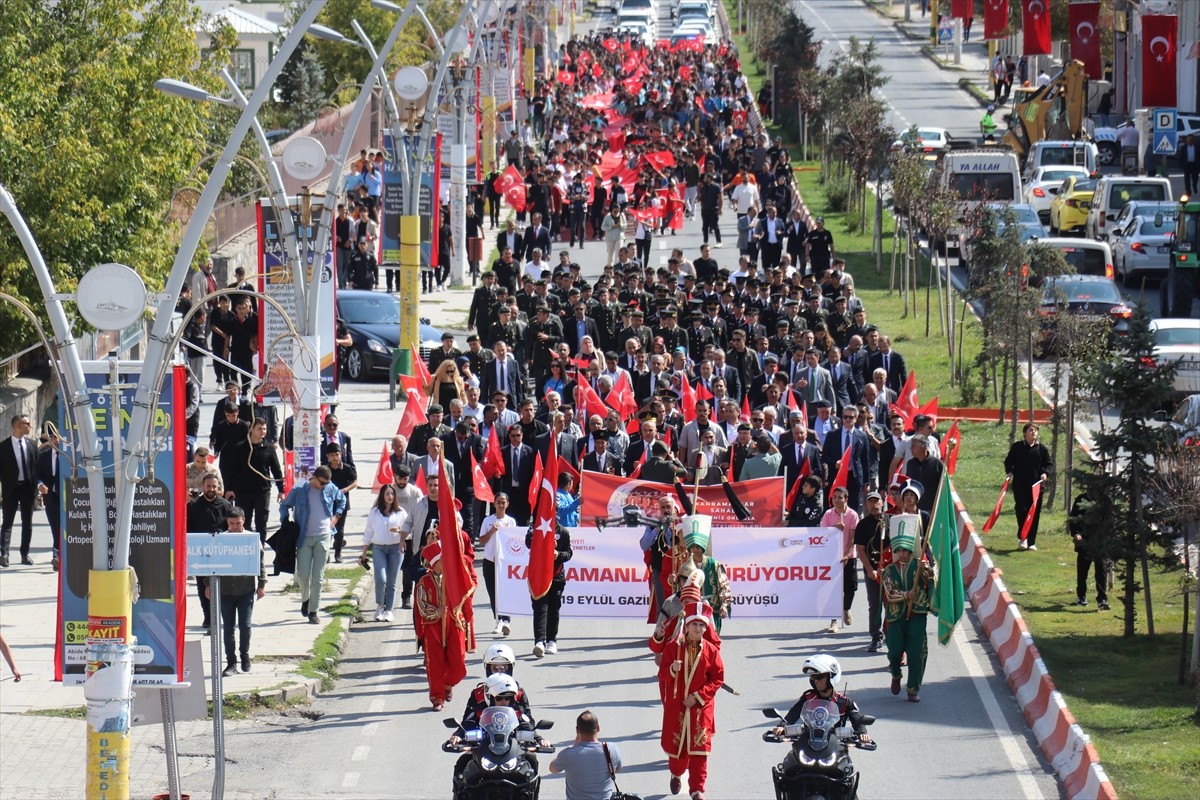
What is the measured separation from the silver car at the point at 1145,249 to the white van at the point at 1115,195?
2.67 m

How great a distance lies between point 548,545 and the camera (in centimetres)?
1933

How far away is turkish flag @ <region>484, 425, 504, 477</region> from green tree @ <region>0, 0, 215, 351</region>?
761cm

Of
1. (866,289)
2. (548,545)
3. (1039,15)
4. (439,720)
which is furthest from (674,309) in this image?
(1039,15)

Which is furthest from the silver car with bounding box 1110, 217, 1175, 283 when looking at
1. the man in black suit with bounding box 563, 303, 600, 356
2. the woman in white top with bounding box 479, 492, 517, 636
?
the woman in white top with bounding box 479, 492, 517, 636

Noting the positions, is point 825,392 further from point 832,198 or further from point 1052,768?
point 832,198

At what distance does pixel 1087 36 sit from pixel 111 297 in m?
50.0

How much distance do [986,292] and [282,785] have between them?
55.9 ft

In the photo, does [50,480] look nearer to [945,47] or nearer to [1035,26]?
[1035,26]

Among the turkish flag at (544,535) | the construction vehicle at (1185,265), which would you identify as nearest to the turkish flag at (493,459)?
the turkish flag at (544,535)

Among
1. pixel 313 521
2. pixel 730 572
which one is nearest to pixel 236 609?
pixel 313 521

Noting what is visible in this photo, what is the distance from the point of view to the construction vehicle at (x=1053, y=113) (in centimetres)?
6078

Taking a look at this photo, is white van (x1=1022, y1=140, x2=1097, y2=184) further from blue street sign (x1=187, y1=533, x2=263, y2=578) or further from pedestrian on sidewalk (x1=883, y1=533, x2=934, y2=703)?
blue street sign (x1=187, y1=533, x2=263, y2=578)

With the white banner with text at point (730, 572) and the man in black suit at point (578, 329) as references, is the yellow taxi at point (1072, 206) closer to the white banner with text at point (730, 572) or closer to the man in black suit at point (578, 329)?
the man in black suit at point (578, 329)

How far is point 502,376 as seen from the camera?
2639 centimetres
